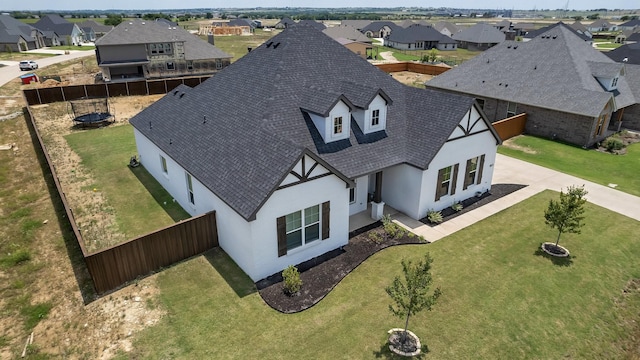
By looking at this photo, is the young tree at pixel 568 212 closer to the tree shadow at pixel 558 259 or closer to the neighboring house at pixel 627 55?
the tree shadow at pixel 558 259

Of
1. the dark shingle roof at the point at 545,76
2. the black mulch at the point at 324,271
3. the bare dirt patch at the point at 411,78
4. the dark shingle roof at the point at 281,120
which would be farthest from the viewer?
the bare dirt patch at the point at 411,78

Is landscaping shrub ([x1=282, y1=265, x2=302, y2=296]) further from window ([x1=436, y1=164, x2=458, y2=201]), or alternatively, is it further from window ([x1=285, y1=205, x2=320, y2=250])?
window ([x1=436, y1=164, x2=458, y2=201])

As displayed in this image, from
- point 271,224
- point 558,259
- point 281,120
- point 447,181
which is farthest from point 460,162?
point 271,224

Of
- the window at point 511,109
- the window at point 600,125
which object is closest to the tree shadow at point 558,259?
the window at point 600,125

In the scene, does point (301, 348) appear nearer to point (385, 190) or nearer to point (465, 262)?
point (465, 262)

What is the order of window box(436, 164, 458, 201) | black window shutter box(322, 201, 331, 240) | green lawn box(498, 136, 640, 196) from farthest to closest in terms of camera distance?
green lawn box(498, 136, 640, 196)
window box(436, 164, 458, 201)
black window shutter box(322, 201, 331, 240)

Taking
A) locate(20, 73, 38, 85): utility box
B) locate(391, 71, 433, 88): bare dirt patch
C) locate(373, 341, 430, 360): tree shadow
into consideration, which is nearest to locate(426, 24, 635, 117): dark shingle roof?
locate(391, 71, 433, 88): bare dirt patch

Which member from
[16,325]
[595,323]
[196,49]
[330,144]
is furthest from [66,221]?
[196,49]
